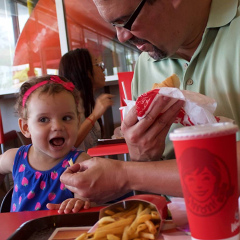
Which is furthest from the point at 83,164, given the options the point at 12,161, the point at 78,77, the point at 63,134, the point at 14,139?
the point at 14,139

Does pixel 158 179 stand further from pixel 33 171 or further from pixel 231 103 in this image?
pixel 33 171

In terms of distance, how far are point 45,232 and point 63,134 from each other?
0.94 metres

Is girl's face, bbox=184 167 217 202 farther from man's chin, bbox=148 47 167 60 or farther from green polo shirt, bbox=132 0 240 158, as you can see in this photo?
man's chin, bbox=148 47 167 60

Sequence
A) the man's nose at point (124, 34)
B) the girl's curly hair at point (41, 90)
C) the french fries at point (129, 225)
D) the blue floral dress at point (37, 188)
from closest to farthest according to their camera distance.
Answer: the french fries at point (129, 225) → the man's nose at point (124, 34) → the blue floral dress at point (37, 188) → the girl's curly hair at point (41, 90)

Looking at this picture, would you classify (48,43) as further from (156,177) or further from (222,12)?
(156,177)

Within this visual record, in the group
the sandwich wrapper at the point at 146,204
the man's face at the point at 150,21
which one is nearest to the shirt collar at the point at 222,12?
the man's face at the point at 150,21

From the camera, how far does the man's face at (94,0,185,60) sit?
1.33m

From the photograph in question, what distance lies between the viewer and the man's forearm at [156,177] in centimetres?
97

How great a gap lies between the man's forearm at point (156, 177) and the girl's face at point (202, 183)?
15.9 inches

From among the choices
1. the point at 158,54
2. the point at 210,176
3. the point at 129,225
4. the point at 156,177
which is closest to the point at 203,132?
the point at 210,176

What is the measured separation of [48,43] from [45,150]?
3.38m

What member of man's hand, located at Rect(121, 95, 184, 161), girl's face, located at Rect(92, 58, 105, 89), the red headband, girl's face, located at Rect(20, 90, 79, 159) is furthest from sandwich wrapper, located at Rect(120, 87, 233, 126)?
girl's face, located at Rect(92, 58, 105, 89)

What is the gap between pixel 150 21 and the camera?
1.36 metres

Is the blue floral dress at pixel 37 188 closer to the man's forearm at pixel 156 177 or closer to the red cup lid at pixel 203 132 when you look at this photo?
the man's forearm at pixel 156 177
